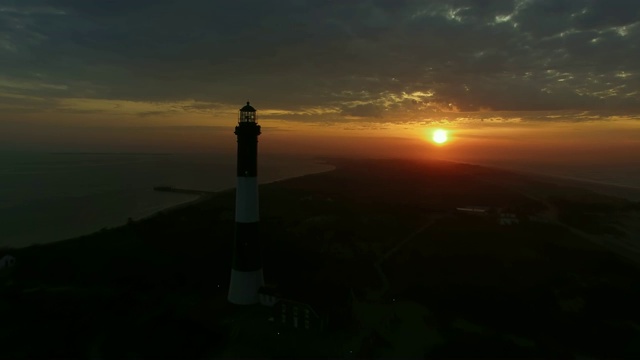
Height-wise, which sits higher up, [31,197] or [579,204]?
[579,204]

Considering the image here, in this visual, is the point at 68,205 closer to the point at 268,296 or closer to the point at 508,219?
the point at 268,296

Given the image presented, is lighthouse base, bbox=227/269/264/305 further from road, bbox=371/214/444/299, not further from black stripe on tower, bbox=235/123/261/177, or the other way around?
road, bbox=371/214/444/299

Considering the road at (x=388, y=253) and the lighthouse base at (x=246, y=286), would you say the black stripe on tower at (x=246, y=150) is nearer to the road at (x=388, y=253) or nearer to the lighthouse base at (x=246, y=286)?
the lighthouse base at (x=246, y=286)

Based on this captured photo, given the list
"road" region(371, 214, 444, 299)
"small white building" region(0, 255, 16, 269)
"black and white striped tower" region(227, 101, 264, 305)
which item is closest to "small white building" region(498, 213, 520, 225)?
"road" region(371, 214, 444, 299)

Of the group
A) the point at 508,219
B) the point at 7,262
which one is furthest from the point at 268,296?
the point at 508,219

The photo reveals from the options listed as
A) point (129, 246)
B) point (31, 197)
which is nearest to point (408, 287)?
point (129, 246)

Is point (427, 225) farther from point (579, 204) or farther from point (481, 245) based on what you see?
point (579, 204)

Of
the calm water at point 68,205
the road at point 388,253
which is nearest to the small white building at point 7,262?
the calm water at point 68,205
